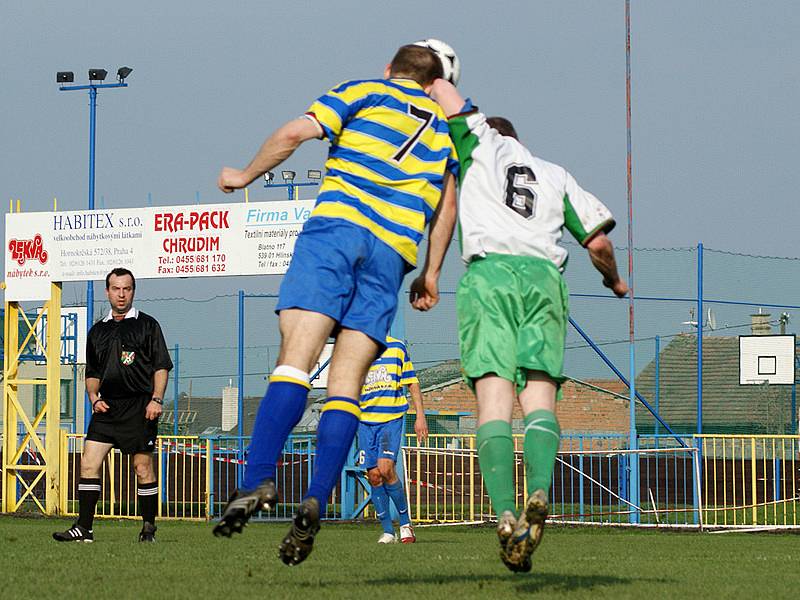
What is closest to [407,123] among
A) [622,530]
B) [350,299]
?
[350,299]

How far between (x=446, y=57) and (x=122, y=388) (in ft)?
18.1

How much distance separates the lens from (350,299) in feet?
17.6

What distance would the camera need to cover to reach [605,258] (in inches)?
230

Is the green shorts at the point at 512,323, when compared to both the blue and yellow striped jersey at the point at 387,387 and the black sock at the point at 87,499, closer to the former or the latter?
the black sock at the point at 87,499

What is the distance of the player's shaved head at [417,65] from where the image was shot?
577 cm

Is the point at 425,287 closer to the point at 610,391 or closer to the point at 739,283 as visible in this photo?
the point at 739,283

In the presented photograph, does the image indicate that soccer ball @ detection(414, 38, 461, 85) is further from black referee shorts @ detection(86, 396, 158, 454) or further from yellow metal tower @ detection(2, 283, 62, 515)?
yellow metal tower @ detection(2, 283, 62, 515)

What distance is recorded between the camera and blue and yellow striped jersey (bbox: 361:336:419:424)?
40.2ft

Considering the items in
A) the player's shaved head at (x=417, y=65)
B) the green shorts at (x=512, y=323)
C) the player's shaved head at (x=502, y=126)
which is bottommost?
the green shorts at (x=512, y=323)

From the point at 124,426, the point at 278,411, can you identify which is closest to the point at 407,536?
the point at 124,426

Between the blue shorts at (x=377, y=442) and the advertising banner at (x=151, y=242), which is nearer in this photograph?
the blue shorts at (x=377, y=442)

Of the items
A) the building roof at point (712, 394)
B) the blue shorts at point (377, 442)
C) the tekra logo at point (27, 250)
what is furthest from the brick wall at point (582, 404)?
the blue shorts at point (377, 442)

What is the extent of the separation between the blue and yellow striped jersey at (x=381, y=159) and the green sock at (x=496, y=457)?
746mm

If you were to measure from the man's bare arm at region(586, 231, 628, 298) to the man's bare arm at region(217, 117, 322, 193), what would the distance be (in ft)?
4.27
